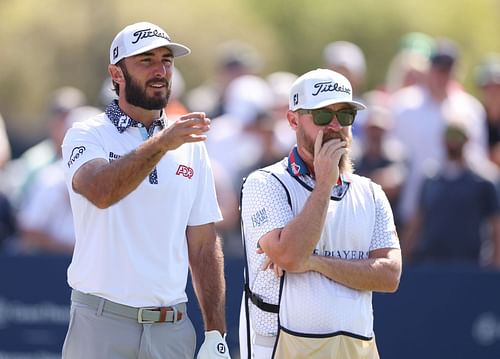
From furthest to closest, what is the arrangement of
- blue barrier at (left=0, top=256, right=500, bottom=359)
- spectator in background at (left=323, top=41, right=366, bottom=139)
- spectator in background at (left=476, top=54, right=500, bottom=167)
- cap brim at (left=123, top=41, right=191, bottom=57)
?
spectator in background at (left=323, top=41, right=366, bottom=139) → spectator in background at (left=476, top=54, right=500, bottom=167) → blue barrier at (left=0, top=256, right=500, bottom=359) → cap brim at (left=123, top=41, right=191, bottom=57)

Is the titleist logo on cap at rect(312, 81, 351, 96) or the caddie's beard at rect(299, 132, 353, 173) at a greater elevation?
the titleist logo on cap at rect(312, 81, 351, 96)

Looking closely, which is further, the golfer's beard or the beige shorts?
the golfer's beard

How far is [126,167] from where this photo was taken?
604 centimetres

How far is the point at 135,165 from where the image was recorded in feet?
19.8

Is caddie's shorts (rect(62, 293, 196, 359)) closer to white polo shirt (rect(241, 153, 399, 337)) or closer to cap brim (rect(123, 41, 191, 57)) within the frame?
white polo shirt (rect(241, 153, 399, 337))

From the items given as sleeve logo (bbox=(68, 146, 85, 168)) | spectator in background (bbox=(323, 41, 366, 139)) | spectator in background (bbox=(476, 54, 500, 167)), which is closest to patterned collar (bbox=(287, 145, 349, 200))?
sleeve logo (bbox=(68, 146, 85, 168))

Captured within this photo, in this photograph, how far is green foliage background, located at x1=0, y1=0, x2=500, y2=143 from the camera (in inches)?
1194

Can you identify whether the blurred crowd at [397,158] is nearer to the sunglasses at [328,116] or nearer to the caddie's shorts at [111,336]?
the sunglasses at [328,116]

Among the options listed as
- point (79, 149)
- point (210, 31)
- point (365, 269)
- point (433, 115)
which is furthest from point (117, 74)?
point (210, 31)

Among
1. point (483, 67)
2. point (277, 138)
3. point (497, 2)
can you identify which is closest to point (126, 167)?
point (277, 138)

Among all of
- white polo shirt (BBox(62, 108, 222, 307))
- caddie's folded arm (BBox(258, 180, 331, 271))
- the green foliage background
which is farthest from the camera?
the green foliage background

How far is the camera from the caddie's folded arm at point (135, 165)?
5.98 metres

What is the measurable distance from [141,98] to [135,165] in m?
0.56

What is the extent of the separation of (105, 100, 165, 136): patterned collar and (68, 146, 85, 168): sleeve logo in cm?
24
